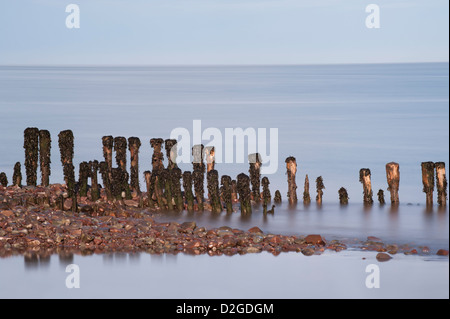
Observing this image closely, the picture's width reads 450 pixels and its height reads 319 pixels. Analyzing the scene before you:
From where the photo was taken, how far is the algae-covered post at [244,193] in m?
25.5

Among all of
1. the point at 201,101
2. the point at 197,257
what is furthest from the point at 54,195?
the point at 201,101

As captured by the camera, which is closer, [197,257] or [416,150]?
[197,257]

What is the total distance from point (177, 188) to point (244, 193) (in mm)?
1703

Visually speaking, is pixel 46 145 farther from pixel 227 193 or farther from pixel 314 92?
pixel 314 92

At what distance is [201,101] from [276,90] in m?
26.2

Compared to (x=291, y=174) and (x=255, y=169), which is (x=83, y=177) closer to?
(x=255, y=169)

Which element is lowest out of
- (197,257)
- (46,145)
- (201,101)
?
(197,257)

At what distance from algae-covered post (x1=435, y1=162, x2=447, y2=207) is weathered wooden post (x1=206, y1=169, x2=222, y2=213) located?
220 inches

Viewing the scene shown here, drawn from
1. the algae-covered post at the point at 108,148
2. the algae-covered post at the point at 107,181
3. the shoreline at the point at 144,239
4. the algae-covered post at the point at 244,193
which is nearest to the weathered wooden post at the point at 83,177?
the algae-covered post at the point at 107,181

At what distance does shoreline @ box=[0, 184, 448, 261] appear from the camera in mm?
21750

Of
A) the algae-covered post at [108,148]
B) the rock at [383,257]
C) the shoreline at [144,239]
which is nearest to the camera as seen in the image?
the rock at [383,257]

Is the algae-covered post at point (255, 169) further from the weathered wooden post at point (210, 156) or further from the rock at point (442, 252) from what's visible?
the rock at point (442, 252)

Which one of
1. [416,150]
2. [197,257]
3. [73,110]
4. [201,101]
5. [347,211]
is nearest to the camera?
[197,257]

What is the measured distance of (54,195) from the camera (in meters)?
Result: 26.1
